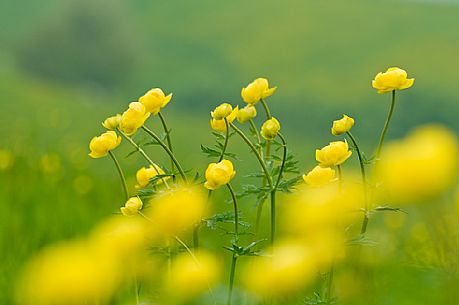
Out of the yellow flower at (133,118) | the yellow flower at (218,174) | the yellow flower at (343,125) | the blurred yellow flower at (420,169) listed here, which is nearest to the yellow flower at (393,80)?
the yellow flower at (343,125)

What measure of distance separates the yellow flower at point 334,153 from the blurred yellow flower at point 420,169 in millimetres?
445

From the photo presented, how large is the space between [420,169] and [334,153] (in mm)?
508

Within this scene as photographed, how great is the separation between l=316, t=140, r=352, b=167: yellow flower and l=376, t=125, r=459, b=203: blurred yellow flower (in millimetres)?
445

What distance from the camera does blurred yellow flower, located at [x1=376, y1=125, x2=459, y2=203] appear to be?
77 centimetres

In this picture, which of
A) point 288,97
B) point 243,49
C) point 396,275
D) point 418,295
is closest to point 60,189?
point 396,275

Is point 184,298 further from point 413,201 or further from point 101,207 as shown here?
point 101,207

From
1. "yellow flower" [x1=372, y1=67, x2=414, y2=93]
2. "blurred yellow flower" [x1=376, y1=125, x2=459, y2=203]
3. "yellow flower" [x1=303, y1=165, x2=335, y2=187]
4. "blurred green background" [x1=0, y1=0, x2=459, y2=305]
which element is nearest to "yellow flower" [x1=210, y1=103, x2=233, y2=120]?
"yellow flower" [x1=303, y1=165, x2=335, y2=187]

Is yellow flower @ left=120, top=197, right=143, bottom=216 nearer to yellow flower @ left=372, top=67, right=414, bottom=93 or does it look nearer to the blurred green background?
yellow flower @ left=372, top=67, right=414, bottom=93

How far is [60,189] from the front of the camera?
391 centimetres

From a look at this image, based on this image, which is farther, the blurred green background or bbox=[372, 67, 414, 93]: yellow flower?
the blurred green background

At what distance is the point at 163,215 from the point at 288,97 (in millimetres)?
32012

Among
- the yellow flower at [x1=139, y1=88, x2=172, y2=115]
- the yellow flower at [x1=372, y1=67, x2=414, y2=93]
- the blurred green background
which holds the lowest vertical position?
the yellow flower at [x1=139, y1=88, x2=172, y2=115]

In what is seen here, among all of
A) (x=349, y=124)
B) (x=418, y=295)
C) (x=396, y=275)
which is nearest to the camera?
(x=349, y=124)

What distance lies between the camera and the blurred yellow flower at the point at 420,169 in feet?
2.52
